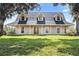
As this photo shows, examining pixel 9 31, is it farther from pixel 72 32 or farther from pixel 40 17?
pixel 72 32

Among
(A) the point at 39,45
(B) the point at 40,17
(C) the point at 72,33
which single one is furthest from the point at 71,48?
(B) the point at 40,17

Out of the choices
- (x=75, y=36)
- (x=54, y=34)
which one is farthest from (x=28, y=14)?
(x=75, y=36)

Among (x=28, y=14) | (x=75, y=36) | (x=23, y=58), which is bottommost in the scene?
(x=23, y=58)

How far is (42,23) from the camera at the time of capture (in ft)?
9.95

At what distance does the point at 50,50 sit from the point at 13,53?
1.26 feet

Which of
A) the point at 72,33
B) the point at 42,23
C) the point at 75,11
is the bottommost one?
the point at 72,33

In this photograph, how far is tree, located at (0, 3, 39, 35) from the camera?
9.91 feet

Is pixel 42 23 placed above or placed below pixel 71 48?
above

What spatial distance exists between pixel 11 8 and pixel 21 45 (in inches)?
15.8

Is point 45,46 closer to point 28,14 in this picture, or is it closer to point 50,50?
point 50,50

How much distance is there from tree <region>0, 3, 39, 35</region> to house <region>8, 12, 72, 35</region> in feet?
0.19

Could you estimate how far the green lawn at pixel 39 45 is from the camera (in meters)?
2.98

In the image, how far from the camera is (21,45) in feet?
9.95

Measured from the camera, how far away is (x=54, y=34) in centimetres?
304
